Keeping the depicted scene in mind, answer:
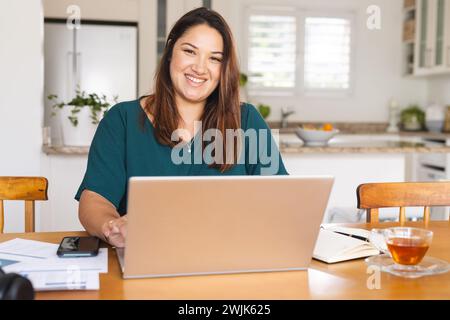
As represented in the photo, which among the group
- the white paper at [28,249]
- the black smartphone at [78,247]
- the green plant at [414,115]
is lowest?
the white paper at [28,249]

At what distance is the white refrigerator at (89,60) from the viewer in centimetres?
452

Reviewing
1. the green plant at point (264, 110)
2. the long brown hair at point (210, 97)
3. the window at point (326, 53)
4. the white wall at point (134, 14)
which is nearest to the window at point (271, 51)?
the window at point (326, 53)

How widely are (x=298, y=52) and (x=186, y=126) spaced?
4.06m

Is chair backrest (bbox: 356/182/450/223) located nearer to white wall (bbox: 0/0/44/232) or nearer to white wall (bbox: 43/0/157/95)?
white wall (bbox: 0/0/44/232)

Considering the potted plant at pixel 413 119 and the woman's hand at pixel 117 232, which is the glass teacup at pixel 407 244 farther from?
the potted plant at pixel 413 119

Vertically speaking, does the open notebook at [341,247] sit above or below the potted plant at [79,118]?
below

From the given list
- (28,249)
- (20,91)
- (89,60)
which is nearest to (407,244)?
(28,249)

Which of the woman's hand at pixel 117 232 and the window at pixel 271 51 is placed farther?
the window at pixel 271 51

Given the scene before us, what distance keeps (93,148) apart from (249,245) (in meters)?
0.73

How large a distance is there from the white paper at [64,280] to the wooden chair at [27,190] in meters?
0.65

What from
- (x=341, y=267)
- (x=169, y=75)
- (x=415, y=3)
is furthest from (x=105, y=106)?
(x=415, y=3)

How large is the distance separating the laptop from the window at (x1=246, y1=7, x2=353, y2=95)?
455 centimetres

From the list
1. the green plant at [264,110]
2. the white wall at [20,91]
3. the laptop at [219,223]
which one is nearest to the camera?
the laptop at [219,223]
